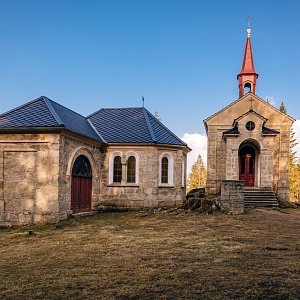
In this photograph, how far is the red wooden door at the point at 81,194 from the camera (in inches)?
663

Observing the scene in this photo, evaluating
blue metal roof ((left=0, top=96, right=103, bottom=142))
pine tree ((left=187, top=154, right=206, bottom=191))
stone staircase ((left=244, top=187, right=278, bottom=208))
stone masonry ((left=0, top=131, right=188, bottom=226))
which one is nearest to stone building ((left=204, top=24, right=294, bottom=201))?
stone staircase ((left=244, top=187, right=278, bottom=208))

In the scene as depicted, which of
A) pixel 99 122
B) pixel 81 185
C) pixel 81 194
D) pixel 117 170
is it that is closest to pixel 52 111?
pixel 81 185

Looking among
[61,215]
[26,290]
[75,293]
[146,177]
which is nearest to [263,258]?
[75,293]

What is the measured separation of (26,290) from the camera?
567cm

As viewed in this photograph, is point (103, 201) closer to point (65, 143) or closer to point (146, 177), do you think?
point (146, 177)

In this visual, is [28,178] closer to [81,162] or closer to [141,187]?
[81,162]

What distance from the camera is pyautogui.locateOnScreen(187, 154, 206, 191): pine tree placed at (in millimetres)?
66375

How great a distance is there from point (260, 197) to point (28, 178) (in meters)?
14.9

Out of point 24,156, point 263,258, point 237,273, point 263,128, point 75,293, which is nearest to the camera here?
point 75,293

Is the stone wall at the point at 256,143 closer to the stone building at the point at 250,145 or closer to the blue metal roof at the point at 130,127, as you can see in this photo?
the stone building at the point at 250,145

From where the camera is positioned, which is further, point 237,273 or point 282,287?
point 237,273

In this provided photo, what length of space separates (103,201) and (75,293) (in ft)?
48.4

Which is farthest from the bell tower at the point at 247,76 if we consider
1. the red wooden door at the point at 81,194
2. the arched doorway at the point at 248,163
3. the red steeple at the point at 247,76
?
the red wooden door at the point at 81,194

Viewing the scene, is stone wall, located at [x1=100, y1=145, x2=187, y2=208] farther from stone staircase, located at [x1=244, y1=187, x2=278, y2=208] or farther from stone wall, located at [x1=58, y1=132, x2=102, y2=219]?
stone staircase, located at [x1=244, y1=187, x2=278, y2=208]
